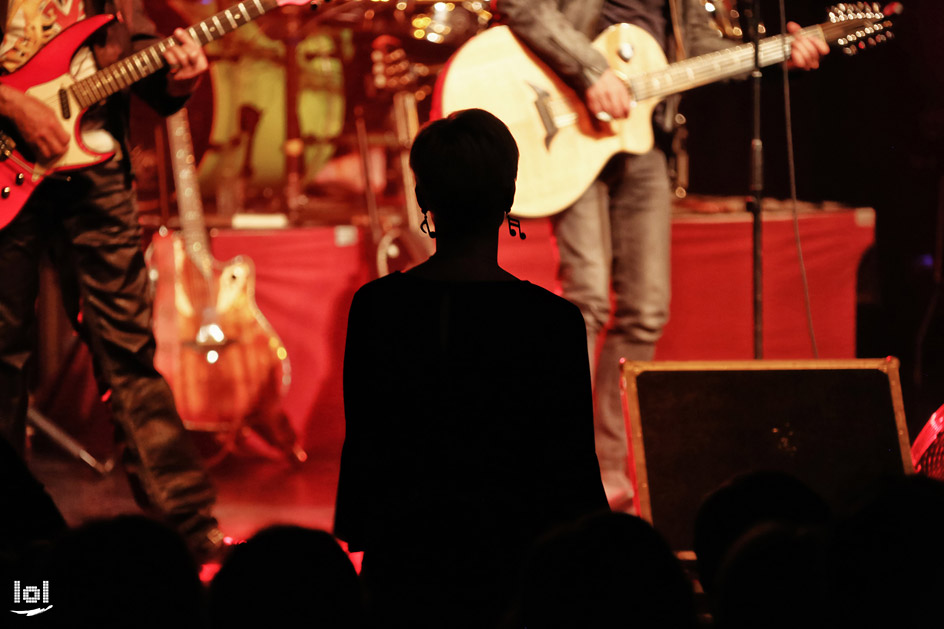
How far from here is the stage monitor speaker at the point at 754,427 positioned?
2.50 metres

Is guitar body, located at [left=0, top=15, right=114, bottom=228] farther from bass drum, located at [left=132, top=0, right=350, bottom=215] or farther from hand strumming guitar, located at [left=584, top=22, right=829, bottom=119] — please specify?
bass drum, located at [left=132, top=0, right=350, bottom=215]

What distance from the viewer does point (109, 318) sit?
9.42ft

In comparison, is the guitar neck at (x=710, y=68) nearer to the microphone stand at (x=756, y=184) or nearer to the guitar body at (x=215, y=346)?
the microphone stand at (x=756, y=184)

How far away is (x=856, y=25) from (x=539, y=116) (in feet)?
4.59

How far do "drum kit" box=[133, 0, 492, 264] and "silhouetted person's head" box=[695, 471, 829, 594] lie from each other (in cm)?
348

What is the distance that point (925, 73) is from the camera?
533 centimetres

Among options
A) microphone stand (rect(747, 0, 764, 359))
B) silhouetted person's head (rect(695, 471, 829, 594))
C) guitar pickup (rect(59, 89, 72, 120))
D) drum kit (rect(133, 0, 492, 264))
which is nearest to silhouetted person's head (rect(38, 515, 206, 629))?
silhouetted person's head (rect(695, 471, 829, 594))

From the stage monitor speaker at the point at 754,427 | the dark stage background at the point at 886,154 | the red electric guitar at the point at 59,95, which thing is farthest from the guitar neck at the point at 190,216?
the dark stage background at the point at 886,154

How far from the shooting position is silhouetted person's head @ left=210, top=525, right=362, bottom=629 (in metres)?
1.32

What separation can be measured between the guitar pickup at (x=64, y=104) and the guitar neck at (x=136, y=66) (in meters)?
0.02

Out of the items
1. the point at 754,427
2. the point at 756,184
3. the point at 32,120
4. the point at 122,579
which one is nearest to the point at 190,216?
the point at 32,120

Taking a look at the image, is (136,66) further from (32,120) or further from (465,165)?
(465,165)

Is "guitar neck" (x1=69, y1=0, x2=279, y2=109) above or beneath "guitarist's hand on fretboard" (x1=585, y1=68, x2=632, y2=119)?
above

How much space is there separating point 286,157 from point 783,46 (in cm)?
385
